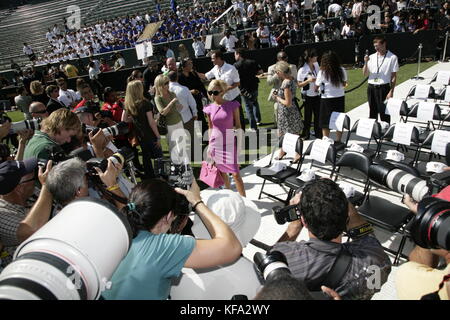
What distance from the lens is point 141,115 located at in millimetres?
5031

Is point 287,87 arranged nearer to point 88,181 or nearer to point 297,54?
point 88,181

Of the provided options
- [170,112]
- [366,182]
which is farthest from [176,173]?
[170,112]

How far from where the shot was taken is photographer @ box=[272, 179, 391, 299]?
178 centimetres

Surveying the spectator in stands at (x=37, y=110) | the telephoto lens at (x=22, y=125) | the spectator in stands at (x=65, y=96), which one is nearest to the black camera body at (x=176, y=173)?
the telephoto lens at (x=22, y=125)

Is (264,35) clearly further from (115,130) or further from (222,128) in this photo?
(115,130)

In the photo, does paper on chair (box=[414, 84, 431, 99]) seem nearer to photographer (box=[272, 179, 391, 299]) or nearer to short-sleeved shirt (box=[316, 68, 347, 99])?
short-sleeved shirt (box=[316, 68, 347, 99])

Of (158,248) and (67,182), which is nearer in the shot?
(158,248)

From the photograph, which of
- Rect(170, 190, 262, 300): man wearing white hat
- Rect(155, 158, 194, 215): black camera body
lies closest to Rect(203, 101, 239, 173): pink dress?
Rect(155, 158, 194, 215): black camera body

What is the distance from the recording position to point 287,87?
5461 millimetres

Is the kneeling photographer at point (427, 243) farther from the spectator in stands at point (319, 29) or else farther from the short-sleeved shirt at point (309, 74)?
the spectator in stands at point (319, 29)

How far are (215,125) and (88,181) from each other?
7.49 feet

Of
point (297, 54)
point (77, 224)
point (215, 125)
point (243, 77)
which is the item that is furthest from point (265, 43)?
point (77, 224)

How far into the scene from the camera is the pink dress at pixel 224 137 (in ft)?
14.4

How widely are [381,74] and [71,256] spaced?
643 centimetres
